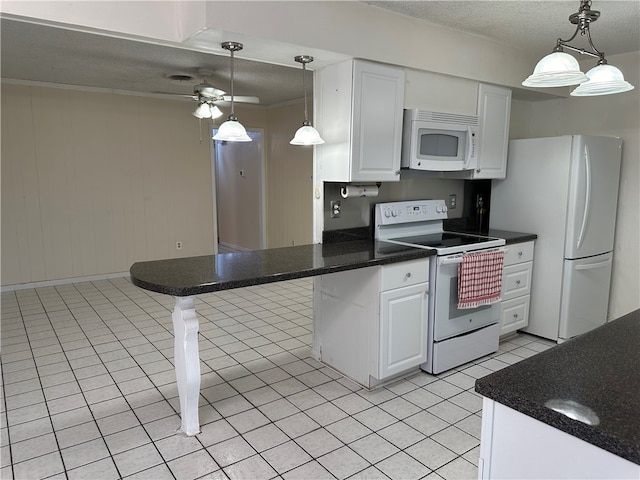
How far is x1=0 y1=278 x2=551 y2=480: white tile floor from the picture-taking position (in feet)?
6.89

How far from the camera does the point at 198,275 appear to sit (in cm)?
Answer: 216

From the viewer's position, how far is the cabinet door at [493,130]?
11.6 ft

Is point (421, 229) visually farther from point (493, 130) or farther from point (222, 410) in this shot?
point (222, 410)

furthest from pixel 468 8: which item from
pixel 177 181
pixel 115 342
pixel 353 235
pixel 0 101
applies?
pixel 0 101

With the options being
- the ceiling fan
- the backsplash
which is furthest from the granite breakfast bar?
the ceiling fan

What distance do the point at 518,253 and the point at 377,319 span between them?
1.52 m

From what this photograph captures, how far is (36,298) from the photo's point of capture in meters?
4.77

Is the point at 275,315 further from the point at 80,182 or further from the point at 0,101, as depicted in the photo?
the point at 0,101

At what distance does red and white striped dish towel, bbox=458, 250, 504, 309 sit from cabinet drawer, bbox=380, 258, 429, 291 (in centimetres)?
28

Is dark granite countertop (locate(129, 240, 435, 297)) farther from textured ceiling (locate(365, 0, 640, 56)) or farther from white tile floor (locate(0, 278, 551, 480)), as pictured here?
textured ceiling (locate(365, 0, 640, 56))

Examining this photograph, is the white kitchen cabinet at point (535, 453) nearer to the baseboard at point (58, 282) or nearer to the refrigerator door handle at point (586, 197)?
the refrigerator door handle at point (586, 197)

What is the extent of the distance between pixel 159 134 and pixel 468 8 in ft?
14.0

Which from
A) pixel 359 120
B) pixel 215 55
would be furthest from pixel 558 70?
pixel 215 55

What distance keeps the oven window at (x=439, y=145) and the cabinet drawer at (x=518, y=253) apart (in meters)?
0.86
